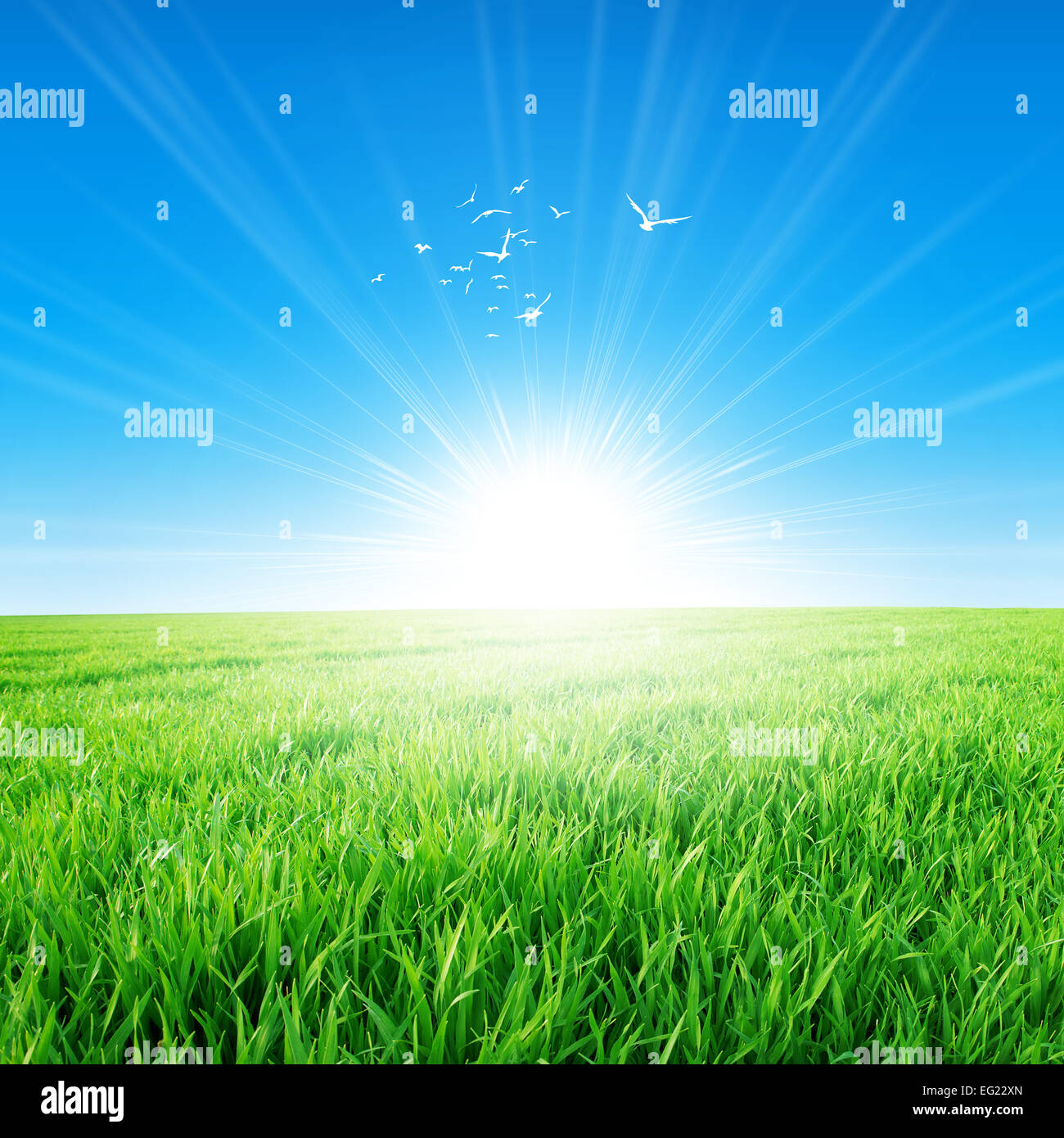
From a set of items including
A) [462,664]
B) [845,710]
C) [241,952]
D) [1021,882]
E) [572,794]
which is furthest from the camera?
[462,664]

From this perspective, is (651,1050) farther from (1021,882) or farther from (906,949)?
(1021,882)

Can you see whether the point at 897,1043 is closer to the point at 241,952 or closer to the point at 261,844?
the point at 241,952

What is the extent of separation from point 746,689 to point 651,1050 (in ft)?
11.6

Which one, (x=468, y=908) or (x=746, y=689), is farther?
(x=746, y=689)

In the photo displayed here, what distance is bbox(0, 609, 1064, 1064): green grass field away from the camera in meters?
1.33

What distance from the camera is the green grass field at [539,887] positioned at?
1334 mm

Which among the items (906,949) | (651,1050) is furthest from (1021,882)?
(651,1050)

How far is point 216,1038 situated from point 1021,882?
234cm

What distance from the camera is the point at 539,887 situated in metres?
1.72

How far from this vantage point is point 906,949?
5.11 feet

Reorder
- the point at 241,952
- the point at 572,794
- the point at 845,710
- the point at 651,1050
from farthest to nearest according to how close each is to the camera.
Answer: the point at 845,710
the point at 572,794
the point at 241,952
the point at 651,1050
